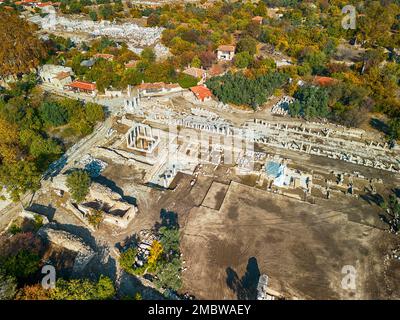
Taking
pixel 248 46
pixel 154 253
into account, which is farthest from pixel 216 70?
pixel 154 253

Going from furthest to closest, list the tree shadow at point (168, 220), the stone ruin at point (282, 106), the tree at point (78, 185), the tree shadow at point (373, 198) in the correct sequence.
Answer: the stone ruin at point (282, 106), the tree shadow at point (373, 198), the tree at point (78, 185), the tree shadow at point (168, 220)

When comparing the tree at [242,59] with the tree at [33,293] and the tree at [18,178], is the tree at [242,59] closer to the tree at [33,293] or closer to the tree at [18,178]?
the tree at [18,178]

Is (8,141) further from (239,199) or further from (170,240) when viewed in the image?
(239,199)

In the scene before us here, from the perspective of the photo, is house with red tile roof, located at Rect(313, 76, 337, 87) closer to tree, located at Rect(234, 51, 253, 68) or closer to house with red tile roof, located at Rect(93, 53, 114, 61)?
tree, located at Rect(234, 51, 253, 68)

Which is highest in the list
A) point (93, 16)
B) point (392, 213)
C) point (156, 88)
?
point (93, 16)

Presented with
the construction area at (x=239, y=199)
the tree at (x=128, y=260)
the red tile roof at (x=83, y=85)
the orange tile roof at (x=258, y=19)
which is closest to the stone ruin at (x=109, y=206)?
the construction area at (x=239, y=199)

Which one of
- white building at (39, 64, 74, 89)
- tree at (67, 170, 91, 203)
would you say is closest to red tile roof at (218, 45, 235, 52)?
white building at (39, 64, 74, 89)
